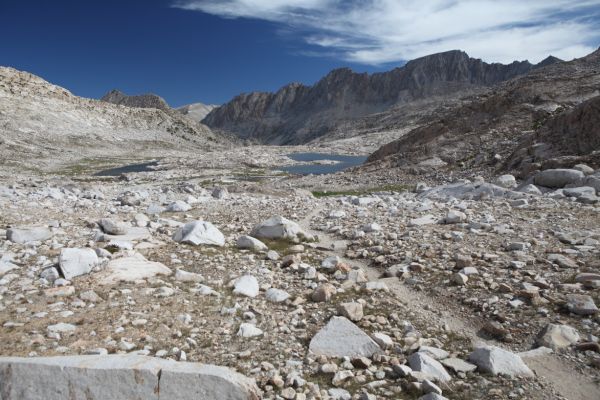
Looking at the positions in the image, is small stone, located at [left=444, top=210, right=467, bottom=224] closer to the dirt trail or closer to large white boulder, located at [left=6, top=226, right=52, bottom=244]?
the dirt trail

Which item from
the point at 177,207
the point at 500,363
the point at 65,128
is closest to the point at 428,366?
the point at 500,363

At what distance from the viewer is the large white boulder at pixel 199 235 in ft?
39.5

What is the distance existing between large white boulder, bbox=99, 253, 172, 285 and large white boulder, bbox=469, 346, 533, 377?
22.2 feet

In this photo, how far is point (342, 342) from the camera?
22.1 ft

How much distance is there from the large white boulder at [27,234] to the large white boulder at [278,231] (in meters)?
6.07

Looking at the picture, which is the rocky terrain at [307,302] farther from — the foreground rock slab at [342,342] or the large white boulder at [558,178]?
the large white boulder at [558,178]

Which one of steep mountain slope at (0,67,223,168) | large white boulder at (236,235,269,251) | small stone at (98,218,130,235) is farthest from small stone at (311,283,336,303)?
steep mountain slope at (0,67,223,168)

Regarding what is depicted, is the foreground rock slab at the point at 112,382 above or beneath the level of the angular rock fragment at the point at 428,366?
above

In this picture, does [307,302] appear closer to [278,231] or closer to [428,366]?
[428,366]

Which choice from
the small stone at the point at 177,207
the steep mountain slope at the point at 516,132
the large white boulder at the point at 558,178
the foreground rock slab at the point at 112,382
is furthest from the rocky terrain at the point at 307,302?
the steep mountain slope at the point at 516,132

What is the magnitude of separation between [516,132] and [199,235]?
39.1 m

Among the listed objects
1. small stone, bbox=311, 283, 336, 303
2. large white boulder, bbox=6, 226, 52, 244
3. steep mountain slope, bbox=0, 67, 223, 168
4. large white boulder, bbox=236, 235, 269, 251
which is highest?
steep mountain slope, bbox=0, 67, 223, 168

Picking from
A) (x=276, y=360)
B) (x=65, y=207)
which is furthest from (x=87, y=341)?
(x=65, y=207)

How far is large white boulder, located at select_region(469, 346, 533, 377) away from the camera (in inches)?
230
